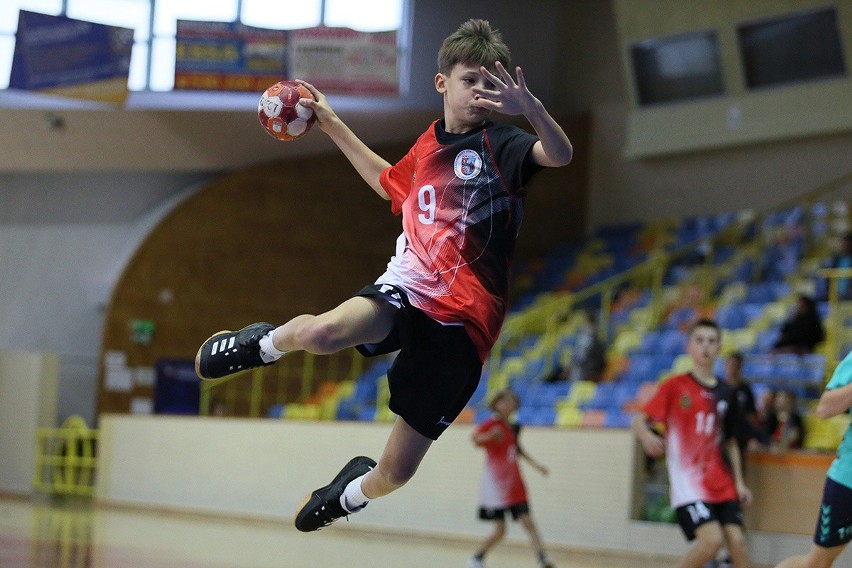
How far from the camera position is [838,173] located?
61.2ft

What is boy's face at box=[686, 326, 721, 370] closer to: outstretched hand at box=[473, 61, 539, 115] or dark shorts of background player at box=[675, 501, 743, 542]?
dark shorts of background player at box=[675, 501, 743, 542]

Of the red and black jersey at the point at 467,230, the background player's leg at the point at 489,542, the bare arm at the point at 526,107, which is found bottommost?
the background player's leg at the point at 489,542

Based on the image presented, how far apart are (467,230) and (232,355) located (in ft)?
3.43

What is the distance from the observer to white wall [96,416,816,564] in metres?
12.6

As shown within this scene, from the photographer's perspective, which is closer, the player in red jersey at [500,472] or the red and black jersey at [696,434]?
the red and black jersey at [696,434]

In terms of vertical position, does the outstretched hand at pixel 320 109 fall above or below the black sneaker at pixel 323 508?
above

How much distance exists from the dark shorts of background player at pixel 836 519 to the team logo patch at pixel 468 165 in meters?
2.51

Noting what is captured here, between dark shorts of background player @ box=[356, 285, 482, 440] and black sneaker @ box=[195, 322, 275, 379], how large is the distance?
407 millimetres

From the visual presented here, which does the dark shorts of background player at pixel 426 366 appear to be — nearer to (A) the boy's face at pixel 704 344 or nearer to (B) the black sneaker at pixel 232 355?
(B) the black sneaker at pixel 232 355

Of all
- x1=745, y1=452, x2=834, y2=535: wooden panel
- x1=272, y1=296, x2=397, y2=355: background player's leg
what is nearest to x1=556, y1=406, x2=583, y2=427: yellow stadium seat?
x1=745, y1=452, x2=834, y2=535: wooden panel

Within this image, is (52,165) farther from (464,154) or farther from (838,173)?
(464,154)

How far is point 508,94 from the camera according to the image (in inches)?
173

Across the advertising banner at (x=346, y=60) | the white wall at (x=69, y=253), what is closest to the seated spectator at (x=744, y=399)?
the advertising banner at (x=346, y=60)

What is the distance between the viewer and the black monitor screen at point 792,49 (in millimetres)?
17562
